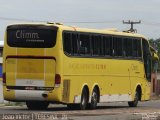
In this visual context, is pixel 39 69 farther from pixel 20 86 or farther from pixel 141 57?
pixel 141 57

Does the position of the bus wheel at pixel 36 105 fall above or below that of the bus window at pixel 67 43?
below

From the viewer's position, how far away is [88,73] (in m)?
30.0

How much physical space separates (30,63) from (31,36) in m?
1.08

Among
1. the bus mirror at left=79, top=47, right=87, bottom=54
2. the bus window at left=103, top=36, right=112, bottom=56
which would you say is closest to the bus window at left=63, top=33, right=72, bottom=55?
Result: the bus mirror at left=79, top=47, right=87, bottom=54

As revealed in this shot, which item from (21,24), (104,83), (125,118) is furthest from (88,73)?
(125,118)

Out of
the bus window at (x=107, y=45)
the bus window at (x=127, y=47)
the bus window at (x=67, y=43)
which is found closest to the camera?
the bus window at (x=67, y=43)

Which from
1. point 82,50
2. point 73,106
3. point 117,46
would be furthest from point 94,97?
point 117,46

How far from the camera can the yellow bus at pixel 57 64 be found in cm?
2744

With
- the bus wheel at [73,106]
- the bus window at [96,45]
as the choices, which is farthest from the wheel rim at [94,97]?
the bus window at [96,45]

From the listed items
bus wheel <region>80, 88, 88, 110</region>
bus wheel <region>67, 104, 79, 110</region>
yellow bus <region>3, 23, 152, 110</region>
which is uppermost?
A: yellow bus <region>3, 23, 152, 110</region>

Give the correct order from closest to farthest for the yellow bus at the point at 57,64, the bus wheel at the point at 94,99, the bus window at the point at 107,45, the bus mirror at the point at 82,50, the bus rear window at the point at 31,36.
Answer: the yellow bus at the point at 57,64 < the bus rear window at the point at 31,36 < the bus mirror at the point at 82,50 < the bus wheel at the point at 94,99 < the bus window at the point at 107,45

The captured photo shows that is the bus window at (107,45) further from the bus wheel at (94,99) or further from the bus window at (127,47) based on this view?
the bus wheel at (94,99)

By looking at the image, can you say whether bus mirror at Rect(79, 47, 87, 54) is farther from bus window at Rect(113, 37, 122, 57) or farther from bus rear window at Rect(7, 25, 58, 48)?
bus window at Rect(113, 37, 122, 57)

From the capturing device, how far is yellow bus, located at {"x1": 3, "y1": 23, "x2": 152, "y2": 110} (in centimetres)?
2744
